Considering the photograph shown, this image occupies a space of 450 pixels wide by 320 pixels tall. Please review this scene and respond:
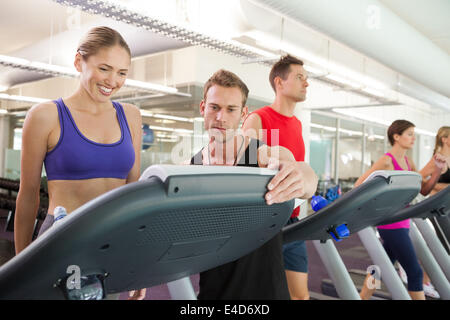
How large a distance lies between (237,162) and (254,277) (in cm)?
30

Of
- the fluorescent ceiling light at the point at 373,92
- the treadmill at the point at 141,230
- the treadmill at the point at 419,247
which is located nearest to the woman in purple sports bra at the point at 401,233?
the treadmill at the point at 419,247

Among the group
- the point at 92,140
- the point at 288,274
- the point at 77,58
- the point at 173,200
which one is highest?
the point at 77,58

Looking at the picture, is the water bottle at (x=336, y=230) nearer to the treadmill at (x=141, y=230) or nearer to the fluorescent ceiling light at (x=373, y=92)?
the treadmill at (x=141, y=230)

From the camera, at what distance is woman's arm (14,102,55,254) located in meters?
1.01

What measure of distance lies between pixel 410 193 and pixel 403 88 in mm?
5960

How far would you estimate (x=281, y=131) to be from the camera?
1.85 m

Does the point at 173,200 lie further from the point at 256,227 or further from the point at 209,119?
the point at 209,119

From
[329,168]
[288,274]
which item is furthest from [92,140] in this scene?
[329,168]

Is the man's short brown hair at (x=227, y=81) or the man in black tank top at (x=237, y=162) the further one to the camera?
the man's short brown hair at (x=227, y=81)

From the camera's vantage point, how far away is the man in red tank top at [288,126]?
1.79 metres

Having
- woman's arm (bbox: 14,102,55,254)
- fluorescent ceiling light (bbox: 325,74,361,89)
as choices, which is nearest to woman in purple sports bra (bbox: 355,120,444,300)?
woman's arm (bbox: 14,102,55,254)

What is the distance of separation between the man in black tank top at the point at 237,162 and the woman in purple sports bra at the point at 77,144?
0.28 meters

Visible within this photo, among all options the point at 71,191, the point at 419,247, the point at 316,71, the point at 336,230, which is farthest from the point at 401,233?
the point at 316,71

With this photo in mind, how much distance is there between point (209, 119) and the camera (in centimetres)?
118
